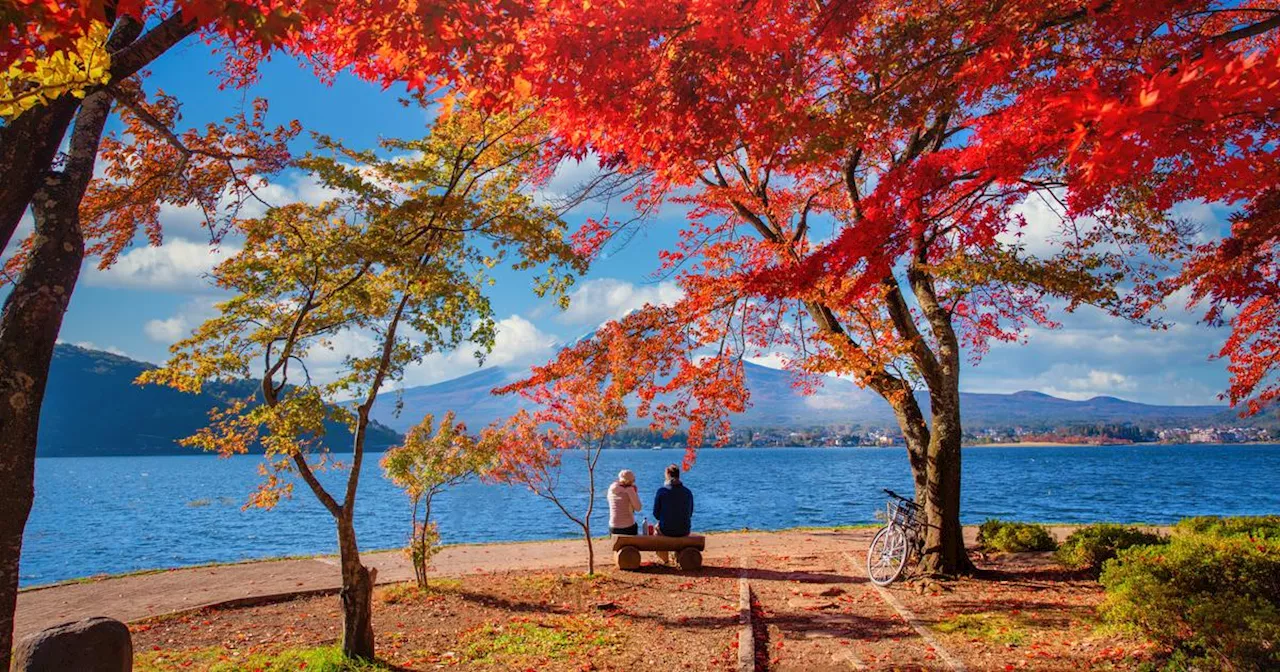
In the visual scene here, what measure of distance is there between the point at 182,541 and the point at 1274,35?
1714 inches

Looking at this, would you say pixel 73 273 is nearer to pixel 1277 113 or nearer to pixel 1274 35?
pixel 1277 113

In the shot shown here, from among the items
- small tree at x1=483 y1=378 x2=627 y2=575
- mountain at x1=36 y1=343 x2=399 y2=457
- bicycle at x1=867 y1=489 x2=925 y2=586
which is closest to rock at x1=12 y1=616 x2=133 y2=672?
→ small tree at x1=483 y1=378 x2=627 y2=575

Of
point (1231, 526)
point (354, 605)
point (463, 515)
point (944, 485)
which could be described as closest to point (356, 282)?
point (354, 605)

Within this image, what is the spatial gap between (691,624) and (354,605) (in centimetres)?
379

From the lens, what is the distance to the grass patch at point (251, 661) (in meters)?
7.57

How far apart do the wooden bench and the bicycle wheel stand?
2969 mm

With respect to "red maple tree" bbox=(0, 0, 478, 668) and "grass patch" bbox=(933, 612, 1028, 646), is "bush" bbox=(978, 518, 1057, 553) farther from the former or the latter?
"red maple tree" bbox=(0, 0, 478, 668)

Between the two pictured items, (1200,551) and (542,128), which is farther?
(542,128)

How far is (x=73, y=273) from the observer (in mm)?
4906

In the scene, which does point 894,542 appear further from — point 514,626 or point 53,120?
point 53,120

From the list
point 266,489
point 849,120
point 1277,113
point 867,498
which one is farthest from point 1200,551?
point 867,498

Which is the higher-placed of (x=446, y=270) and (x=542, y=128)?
(x=542, y=128)

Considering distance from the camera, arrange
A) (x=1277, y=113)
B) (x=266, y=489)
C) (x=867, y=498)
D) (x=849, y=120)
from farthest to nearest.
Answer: (x=867, y=498)
(x=266, y=489)
(x=849, y=120)
(x=1277, y=113)

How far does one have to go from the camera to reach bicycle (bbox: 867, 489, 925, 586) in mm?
10406
